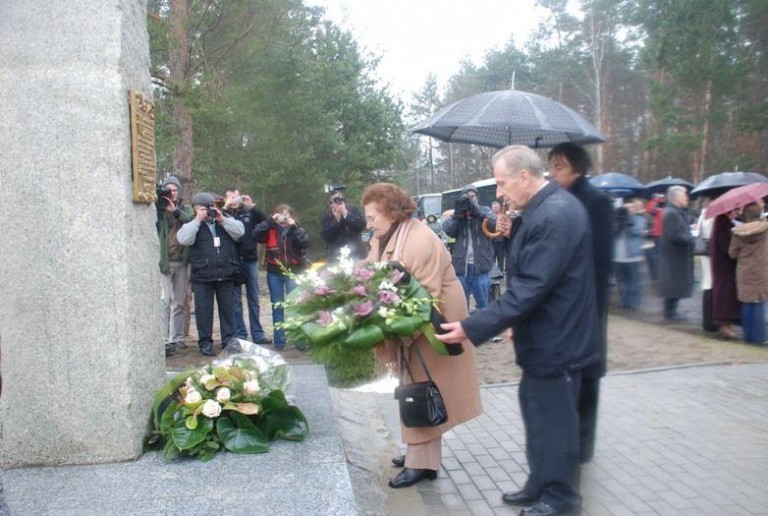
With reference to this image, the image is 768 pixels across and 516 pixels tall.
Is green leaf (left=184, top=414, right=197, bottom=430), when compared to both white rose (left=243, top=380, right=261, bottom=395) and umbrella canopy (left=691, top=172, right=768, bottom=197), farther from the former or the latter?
umbrella canopy (left=691, top=172, right=768, bottom=197)

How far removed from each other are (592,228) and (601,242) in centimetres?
10

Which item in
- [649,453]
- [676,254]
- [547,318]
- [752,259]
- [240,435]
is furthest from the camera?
[676,254]

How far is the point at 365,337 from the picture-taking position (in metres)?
3.52

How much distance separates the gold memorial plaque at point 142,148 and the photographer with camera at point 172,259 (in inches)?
139

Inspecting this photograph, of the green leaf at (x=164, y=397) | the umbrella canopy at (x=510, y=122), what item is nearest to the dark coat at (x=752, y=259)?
the umbrella canopy at (x=510, y=122)

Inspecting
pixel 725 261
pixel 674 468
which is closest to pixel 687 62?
pixel 725 261

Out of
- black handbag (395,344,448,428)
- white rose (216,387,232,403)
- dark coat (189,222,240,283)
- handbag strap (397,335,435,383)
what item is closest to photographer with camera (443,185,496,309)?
dark coat (189,222,240,283)

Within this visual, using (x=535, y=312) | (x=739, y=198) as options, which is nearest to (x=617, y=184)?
(x=739, y=198)

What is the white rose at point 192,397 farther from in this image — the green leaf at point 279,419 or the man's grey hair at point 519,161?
the man's grey hair at point 519,161

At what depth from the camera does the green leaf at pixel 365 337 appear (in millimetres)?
3518

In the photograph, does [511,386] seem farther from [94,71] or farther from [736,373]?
[94,71]

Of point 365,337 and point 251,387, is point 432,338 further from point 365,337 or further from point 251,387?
point 251,387

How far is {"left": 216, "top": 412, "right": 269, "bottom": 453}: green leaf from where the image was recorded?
3741mm

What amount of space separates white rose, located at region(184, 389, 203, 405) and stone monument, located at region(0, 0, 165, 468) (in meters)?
0.29
